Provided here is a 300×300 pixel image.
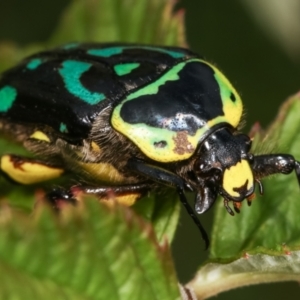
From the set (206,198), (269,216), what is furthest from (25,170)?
(269,216)

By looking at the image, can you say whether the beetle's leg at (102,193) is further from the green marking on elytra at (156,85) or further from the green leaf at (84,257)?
the green leaf at (84,257)

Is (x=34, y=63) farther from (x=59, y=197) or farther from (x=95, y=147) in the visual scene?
(x=59, y=197)

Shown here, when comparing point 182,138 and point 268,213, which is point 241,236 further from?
point 182,138

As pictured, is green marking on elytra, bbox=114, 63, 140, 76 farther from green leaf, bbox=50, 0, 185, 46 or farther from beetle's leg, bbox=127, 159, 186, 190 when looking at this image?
green leaf, bbox=50, 0, 185, 46

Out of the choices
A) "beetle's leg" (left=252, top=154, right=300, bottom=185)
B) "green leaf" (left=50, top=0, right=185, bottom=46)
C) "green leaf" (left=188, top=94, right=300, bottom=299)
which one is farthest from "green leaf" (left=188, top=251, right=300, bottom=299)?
"green leaf" (left=50, top=0, right=185, bottom=46)

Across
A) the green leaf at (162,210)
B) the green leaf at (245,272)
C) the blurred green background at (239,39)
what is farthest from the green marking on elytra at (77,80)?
the blurred green background at (239,39)

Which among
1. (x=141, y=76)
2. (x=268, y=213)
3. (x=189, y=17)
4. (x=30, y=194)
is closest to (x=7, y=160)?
(x=30, y=194)
